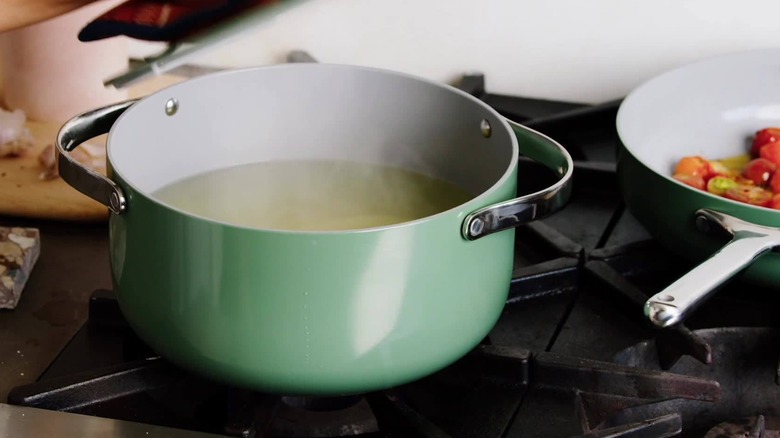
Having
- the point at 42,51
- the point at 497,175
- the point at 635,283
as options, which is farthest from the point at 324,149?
the point at 42,51

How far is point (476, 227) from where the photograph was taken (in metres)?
0.50

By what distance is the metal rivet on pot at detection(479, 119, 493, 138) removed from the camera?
624 mm

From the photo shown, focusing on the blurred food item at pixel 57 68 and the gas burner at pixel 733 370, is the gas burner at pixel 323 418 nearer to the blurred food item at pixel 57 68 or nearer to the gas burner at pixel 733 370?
the gas burner at pixel 733 370

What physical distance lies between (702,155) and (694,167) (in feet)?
0.22

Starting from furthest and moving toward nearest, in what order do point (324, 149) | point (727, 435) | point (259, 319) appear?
point (324, 149)
point (727, 435)
point (259, 319)

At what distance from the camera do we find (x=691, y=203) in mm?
624

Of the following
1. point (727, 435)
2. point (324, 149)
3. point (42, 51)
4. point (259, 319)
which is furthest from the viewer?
point (42, 51)

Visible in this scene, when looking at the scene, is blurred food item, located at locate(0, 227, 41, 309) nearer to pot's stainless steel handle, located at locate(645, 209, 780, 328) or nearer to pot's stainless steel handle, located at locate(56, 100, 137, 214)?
pot's stainless steel handle, located at locate(56, 100, 137, 214)

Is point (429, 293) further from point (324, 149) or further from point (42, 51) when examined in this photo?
point (42, 51)

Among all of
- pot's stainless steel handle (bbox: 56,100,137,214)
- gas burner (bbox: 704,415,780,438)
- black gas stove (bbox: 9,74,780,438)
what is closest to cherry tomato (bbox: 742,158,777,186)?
black gas stove (bbox: 9,74,780,438)

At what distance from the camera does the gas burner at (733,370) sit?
0.64m

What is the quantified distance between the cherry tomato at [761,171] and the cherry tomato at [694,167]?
1.3 inches

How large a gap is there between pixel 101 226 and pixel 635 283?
0.43 meters

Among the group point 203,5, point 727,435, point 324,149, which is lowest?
point 727,435
